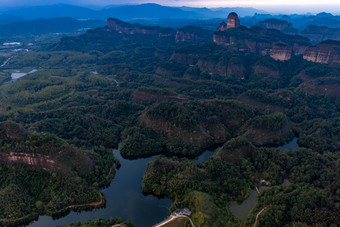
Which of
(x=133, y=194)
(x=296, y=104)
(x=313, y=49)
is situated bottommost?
(x=133, y=194)

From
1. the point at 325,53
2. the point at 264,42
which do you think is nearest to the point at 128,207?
the point at 325,53

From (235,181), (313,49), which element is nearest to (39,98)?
(235,181)

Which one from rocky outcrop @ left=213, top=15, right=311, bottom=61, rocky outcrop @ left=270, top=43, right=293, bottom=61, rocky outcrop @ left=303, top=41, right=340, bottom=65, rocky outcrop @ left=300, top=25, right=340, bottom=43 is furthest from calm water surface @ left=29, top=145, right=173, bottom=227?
rocky outcrop @ left=300, top=25, right=340, bottom=43

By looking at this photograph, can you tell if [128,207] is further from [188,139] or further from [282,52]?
[282,52]

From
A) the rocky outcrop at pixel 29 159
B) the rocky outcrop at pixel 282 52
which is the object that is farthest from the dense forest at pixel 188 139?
the rocky outcrop at pixel 282 52

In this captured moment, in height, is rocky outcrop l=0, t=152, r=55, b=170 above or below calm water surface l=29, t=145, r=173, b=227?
above

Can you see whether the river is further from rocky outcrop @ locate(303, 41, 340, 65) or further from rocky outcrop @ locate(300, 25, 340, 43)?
rocky outcrop @ locate(300, 25, 340, 43)

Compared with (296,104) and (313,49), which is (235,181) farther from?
(313,49)
